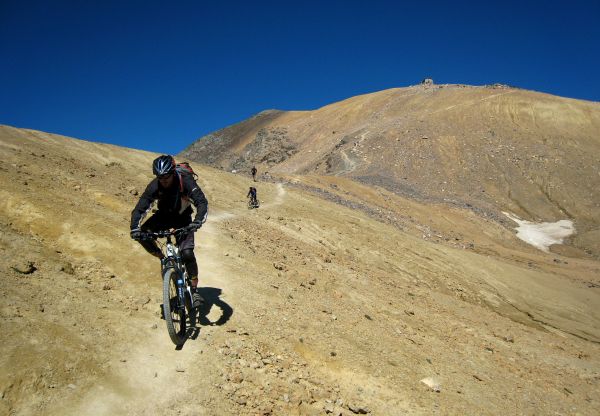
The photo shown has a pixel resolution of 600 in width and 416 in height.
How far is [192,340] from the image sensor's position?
665 centimetres

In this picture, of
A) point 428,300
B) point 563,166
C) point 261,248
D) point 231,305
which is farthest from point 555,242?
point 231,305

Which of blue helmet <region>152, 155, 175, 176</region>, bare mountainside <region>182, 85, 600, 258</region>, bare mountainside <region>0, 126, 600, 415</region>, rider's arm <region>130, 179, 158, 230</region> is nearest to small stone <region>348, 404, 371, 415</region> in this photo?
bare mountainside <region>0, 126, 600, 415</region>

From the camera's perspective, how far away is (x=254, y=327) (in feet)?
25.5

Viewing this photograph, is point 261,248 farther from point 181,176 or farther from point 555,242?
point 555,242

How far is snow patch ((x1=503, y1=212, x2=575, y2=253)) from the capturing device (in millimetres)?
45250

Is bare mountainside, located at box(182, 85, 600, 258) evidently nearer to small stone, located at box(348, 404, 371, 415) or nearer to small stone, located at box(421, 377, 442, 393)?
small stone, located at box(421, 377, 442, 393)

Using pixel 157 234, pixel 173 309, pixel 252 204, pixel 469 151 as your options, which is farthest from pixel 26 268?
Result: pixel 469 151

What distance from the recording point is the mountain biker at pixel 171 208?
634 centimetres

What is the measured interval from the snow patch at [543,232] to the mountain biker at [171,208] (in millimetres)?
44646

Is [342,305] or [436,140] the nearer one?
[342,305]

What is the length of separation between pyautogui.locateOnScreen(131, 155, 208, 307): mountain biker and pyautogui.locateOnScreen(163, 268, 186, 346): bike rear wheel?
0.32 metres

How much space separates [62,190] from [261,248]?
20.6 feet

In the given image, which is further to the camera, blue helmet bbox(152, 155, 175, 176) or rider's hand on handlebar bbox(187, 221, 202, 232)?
rider's hand on handlebar bbox(187, 221, 202, 232)

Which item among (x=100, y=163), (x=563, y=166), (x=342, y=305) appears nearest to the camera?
(x=342, y=305)
